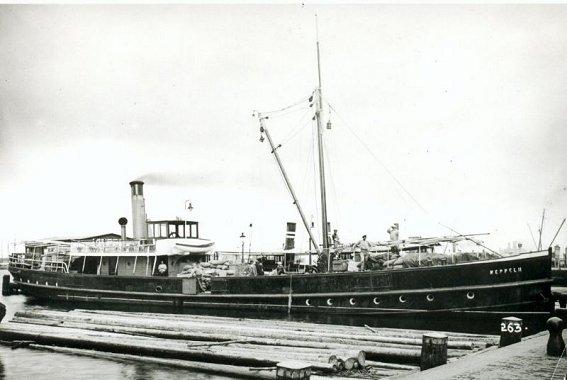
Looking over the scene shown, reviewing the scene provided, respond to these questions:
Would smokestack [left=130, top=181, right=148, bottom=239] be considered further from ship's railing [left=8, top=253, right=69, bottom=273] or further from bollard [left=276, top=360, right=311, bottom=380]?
bollard [left=276, top=360, right=311, bottom=380]

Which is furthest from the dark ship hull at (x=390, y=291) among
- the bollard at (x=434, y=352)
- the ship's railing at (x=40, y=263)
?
the bollard at (x=434, y=352)

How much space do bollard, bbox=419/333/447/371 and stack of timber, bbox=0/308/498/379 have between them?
0.78 meters

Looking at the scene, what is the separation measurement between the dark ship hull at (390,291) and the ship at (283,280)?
38mm

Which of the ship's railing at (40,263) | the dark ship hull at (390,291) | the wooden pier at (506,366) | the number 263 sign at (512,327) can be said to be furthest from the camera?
the ship's railing at (40,263)

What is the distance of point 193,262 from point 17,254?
16.2m

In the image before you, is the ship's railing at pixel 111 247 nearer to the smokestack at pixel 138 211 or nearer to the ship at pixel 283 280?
the ship at pixel 283 280

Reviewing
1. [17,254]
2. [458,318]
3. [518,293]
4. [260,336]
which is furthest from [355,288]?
[17,254]

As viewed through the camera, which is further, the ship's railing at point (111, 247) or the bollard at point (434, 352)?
the ship's railing at point (111, 247)

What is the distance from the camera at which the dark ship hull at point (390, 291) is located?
20312mm

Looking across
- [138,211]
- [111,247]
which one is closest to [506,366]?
[138,211]

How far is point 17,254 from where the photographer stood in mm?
38281

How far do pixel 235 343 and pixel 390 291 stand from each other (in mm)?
10281

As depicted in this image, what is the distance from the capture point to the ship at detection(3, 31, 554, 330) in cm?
2038

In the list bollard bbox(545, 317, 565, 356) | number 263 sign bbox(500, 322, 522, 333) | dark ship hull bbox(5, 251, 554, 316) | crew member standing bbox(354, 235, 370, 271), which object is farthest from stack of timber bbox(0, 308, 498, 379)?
crew member standing bbox(354, 235, 370, 271)
